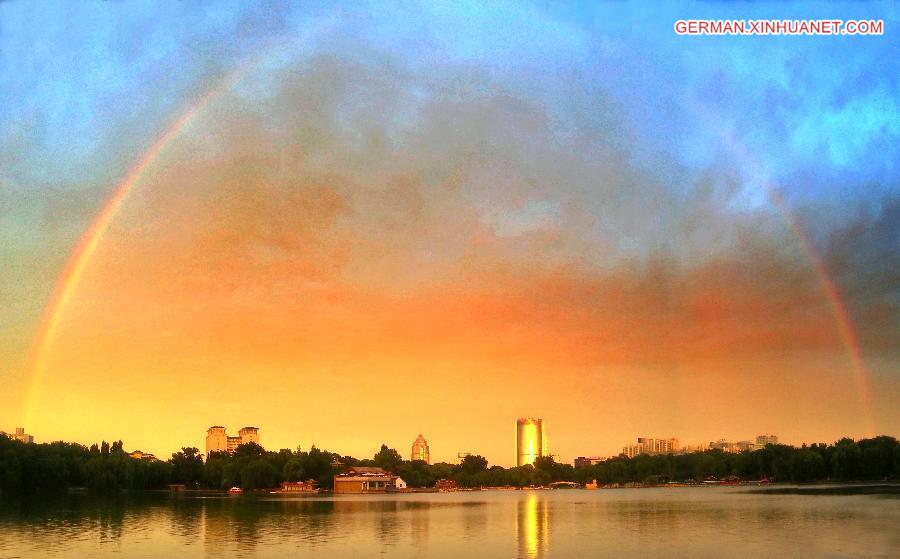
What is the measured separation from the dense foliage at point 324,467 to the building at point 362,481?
245cm

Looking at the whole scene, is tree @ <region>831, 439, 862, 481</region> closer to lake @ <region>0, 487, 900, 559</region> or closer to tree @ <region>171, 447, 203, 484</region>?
lake @ <region>0, 487, 900, 559</region>

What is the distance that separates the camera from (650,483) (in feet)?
452

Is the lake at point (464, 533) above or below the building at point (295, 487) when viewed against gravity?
above

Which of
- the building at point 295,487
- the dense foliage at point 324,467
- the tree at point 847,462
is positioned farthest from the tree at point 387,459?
the tree at point 847,462

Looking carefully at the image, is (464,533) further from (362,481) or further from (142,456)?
(142,456)

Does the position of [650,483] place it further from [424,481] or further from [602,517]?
[602,517]

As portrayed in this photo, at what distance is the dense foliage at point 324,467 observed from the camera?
3460 inches

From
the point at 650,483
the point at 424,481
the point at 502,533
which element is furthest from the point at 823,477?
the point at 502,533

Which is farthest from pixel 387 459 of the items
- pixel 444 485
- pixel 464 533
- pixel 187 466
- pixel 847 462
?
pixel 464 533

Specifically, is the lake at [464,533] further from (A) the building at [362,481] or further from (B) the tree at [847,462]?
(B) the tree at [847,462]

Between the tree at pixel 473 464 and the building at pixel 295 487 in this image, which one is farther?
the tree at pixel 473 464

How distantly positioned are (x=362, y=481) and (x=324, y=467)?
19.2ft

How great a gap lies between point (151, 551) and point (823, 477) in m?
96.5

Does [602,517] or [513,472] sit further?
[513,472]
